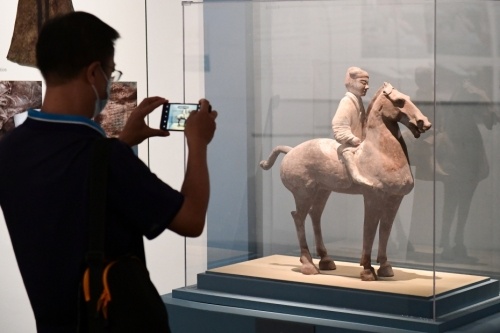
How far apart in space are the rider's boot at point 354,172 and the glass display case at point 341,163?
0.04 m

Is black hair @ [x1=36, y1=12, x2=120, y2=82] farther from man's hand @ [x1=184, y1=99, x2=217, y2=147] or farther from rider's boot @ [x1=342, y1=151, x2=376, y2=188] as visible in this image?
rider's boot @ [x1=342, y1=151, x2=376, y2=188]

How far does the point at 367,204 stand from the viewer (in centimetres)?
429

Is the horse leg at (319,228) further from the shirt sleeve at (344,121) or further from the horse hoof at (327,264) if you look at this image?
the shirt sleeve at (344,121)

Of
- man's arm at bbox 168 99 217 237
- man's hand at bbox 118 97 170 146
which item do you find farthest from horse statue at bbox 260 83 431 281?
man's arm at bbox 168 99 217 237

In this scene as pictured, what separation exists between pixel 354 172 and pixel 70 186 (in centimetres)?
200

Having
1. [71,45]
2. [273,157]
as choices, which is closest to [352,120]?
[273,157]

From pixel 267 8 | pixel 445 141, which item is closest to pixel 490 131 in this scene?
pixel 445 141

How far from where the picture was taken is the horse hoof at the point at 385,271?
14.2 ft

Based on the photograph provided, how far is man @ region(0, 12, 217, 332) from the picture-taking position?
97.0 inches

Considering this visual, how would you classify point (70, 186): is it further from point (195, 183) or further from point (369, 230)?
point (369, 230)

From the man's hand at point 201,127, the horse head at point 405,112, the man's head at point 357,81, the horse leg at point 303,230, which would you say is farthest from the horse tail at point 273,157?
the man's hand at point 201,127

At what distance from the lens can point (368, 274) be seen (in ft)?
14.2

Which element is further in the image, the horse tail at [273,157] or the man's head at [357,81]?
the horse tail at [273,157]

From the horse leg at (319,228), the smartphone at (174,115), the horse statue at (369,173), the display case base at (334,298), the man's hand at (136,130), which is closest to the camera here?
the man's hand at (136,130)
